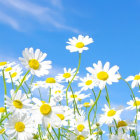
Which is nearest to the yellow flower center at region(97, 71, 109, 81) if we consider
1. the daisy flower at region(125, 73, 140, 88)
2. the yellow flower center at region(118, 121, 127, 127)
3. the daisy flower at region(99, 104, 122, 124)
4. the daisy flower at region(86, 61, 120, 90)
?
the daisy flower at region(86, 61, 120, 90)

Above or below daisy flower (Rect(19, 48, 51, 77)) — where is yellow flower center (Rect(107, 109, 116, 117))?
below

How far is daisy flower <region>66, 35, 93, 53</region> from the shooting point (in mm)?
2465

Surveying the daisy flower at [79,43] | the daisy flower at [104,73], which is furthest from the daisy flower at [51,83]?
the daisy flower at [104,73]

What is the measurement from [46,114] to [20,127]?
154mm

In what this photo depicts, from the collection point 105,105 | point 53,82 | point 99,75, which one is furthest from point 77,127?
point 53,82

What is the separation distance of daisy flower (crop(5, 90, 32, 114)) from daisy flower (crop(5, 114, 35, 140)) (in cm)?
3

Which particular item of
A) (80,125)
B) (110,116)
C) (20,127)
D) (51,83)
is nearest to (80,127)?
(80,125)

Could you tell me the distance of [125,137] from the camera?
1.97m

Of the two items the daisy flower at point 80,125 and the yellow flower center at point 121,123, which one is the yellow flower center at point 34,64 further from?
the yellow flower center at point 121,123

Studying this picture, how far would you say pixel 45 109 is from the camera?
1745mm

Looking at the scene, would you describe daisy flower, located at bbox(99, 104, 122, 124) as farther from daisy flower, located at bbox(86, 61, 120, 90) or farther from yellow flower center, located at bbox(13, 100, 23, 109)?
yellow flower center, located at bbox(13, 100, 23, 109)

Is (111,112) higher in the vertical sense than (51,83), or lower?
lower

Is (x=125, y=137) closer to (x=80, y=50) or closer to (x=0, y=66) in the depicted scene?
(x=80, y=50)

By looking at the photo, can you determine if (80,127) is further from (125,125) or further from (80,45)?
(80,45)
